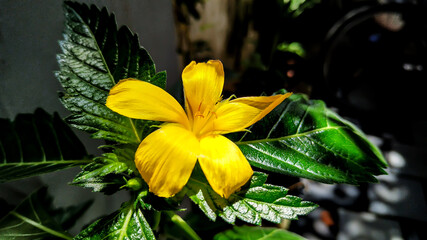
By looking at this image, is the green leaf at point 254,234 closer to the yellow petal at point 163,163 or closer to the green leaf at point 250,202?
the green leaf at point 250,202

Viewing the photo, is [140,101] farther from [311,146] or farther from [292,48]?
[292,48]

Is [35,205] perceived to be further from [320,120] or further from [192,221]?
[320,120]

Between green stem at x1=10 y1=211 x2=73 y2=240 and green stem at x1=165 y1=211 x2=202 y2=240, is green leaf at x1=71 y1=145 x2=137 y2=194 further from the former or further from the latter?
green stem at x1=10 y1=211 x2=73 y2=240

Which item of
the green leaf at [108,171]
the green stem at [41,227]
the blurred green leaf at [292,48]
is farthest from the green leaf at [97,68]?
the blurred green leaf at [292,48]

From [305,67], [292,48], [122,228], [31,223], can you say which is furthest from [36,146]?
[305,67]

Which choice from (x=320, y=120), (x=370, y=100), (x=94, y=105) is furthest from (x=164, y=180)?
(x=370, y=100)

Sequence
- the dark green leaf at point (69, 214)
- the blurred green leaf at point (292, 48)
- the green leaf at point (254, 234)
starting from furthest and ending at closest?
the blurred green leaf at point (292, 48), the dark green leaf at point (69, 214), the green leaf at point (254, 234)

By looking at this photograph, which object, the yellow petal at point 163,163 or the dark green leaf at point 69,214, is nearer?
the yellow petal at point 163,163
